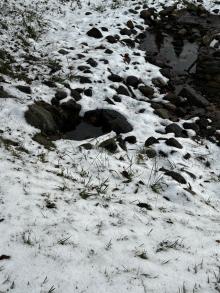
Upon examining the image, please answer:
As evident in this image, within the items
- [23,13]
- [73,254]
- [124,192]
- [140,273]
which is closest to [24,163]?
[124,192]

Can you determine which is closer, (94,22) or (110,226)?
(110,226)

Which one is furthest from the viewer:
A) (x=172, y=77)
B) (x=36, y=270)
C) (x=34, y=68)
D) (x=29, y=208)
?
(x=172, y=77)

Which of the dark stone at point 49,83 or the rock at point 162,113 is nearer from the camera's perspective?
the rock at point 162,113

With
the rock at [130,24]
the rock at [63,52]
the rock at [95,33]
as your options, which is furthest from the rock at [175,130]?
the rock at [130,24]

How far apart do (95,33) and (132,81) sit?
2.42 m

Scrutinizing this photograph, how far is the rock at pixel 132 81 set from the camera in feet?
28.2

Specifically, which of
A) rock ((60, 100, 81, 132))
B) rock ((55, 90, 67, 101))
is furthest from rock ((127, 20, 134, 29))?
rock ((60, 100, 81, 132))

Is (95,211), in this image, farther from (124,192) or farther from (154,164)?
(154,164)

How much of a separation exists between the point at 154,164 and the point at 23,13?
6415mm

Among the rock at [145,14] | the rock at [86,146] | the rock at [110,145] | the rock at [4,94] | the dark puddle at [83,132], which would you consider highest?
the rock at [145,14]

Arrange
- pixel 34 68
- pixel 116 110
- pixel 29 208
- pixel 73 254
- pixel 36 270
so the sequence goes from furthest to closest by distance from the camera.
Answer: pixel 34 68, pixel 116 110, pixel 29 208, pixel 73 254, pixel 36 270

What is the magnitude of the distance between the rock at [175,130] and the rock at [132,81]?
1.78 meters

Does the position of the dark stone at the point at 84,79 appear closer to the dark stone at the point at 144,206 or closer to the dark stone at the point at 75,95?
the dark stone at the point at 75,95

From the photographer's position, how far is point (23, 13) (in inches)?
408
